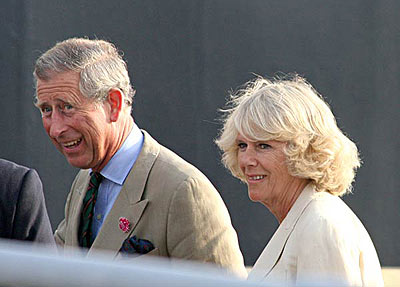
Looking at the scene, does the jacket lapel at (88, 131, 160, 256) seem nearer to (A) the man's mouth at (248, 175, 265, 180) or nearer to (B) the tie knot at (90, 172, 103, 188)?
(B) the tie knot at (90, 172, 103, 188)

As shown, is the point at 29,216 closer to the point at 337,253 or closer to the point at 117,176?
the point at 117,176

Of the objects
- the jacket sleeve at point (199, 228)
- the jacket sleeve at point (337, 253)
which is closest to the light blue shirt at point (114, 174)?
the jacket sleeve at point (199, 228)

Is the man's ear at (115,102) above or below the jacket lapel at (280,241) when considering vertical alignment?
above

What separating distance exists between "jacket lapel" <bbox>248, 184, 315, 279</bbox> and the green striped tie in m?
0.61

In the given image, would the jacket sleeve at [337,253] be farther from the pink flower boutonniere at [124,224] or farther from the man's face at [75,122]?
the man's face at [75,122]

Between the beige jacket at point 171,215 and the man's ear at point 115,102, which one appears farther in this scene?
the man's ear at point 115,102

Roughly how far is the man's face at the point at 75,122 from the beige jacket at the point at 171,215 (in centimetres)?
16

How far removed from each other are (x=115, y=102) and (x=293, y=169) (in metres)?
0.68

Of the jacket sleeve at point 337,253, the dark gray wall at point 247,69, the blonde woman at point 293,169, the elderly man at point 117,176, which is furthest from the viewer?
the dark gray wall at point 247,69

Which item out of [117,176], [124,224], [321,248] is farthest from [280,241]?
[117,176]

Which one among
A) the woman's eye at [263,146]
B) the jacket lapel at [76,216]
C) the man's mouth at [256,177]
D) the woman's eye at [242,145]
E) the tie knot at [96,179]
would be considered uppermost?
the woman's eye at [263,146]

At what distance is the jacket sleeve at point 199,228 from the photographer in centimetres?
253

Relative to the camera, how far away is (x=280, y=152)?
8.93 ft

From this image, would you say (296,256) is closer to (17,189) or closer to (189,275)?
(17,189)
